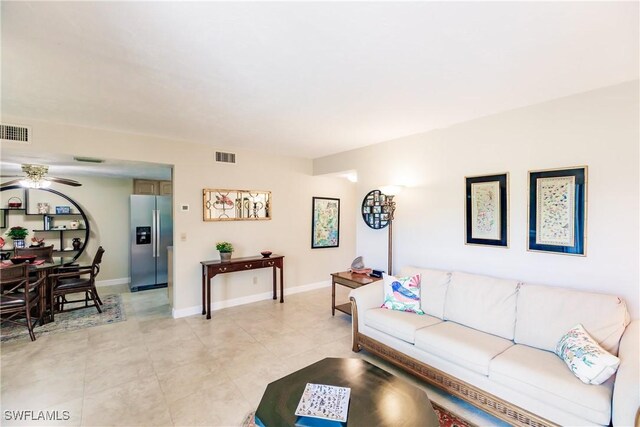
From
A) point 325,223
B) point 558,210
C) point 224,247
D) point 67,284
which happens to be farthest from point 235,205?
point 558,210

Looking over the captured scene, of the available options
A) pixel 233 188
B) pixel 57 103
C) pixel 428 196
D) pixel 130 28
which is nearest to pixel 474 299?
pixel 428 196

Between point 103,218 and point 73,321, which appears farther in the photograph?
point 103,218

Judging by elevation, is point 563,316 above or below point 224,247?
below

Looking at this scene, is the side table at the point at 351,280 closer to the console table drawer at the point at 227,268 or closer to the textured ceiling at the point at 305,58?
the console table drawer at the point at 227,268

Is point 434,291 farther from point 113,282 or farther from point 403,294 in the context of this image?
point 113,282

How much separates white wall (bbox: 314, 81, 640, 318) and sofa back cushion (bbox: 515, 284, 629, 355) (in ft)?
1.00

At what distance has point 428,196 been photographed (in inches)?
145

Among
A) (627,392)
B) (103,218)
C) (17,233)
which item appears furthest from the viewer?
(103,218)

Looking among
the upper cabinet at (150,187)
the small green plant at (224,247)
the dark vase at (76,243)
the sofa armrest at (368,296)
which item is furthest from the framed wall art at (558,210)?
the dark vase at (76,243)

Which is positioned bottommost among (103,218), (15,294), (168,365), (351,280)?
(168,365)

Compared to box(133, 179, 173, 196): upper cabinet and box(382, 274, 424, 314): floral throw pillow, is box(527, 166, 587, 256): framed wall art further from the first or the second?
box(133, 179, 173, 196): upper cabinet

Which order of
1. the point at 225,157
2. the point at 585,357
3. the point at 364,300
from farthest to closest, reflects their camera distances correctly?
1. the point at 225,157
2. the point at 364,300
3. the point at 585,357

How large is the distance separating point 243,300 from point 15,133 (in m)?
3.62

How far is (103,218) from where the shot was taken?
244 inches
